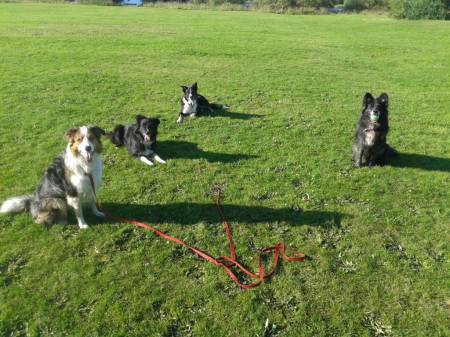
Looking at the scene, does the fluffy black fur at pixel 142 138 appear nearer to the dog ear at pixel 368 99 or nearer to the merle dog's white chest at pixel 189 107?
the merle dog's white chest at pixel 189 107

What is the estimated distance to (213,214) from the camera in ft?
24.2

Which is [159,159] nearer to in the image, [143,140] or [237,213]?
[143,140]

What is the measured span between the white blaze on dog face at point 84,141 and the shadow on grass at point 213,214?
5.72ft

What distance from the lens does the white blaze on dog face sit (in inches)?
232

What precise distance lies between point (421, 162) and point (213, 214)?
→ 5.85 metres

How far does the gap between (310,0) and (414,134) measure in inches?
2417

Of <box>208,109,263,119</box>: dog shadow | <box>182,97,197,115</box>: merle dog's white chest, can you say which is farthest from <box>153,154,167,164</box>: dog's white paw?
<box>208,109,263,119</box>: dog shadow

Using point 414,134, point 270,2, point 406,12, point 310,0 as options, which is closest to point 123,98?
point 414,134

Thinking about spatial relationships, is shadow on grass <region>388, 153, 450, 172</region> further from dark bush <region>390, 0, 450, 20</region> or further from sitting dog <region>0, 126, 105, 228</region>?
dark bush <region>390, 0, 450, 20</region>

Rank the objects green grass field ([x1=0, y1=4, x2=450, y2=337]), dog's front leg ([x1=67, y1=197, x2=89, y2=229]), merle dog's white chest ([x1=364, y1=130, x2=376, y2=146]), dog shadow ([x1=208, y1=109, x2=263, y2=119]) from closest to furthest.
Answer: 1. green grass field ([x1=0, y1=4, x2=450, y2=337])
2. dog's front leg ([x1=67, y1=197, x2=89, y2=229])
3. merle dog's white chest ([x1=364, y1=130, x2=376, y2=146])
4. dog shadow ([x1=208, y1=109, x2=263, y2=119])

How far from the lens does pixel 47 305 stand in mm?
5262

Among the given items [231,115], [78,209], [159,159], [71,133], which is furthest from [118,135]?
[231,115]

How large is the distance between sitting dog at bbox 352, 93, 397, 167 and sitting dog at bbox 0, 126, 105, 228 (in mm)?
5729

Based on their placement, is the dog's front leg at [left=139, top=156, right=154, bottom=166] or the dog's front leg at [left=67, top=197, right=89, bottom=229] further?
the dog's front leg at [left=139, top=156, right=154, bottom=166]
